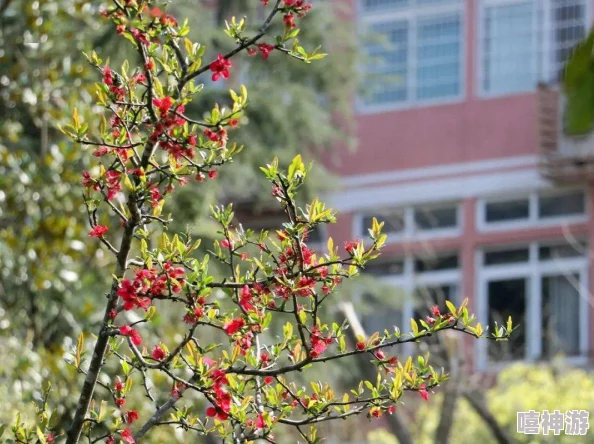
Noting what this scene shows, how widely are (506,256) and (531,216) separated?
63cm

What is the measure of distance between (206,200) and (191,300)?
25.2 feet

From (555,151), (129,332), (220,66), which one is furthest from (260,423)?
(555,151)

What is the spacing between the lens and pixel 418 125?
60.2ft

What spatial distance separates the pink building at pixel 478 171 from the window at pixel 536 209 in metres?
0.02

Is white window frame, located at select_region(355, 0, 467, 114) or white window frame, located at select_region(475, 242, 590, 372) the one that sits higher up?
white window frame, located at select_region(355, 0, 467, 114)

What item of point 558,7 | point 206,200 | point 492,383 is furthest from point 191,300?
point 558,7

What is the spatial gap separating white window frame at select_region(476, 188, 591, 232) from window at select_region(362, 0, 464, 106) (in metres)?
1.59

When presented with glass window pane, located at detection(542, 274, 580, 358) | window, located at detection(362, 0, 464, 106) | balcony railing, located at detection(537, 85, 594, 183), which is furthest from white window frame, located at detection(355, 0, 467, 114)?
glass window pane, located at detection(542, 274, 580, 358)

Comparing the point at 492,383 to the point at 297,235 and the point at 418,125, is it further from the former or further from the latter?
the point at 297,235

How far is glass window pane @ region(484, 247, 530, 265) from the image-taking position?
17.5m

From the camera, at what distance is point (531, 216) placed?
17.4 m

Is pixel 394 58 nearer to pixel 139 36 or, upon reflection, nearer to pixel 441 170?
pixel 441 170

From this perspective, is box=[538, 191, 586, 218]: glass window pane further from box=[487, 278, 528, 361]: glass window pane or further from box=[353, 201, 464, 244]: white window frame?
box=[353, 201, 464, 244]: white window frame

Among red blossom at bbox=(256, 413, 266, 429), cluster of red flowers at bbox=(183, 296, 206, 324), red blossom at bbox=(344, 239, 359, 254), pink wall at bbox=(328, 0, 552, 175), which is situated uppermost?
pink wall at bbox=(328, 0, 552, 175)
